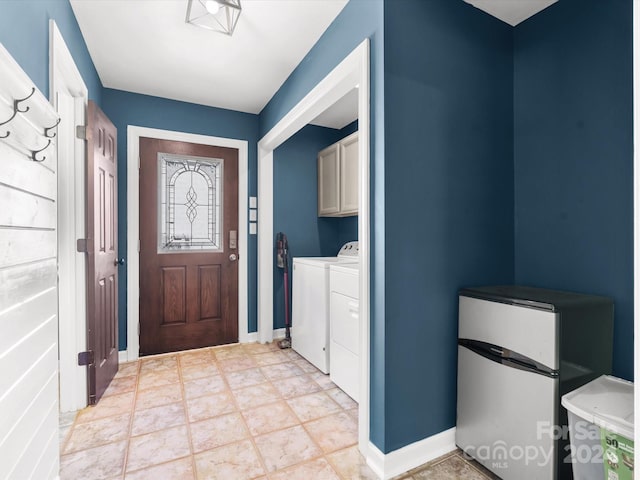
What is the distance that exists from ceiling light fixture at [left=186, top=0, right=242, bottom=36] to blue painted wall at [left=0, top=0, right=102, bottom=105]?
0.66 metres

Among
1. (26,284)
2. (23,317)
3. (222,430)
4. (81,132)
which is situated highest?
(81,132)

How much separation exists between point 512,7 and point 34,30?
2421mm

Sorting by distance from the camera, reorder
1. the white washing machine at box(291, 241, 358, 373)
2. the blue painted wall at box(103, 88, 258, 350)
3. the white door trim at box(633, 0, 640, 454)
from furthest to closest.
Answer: the blue painted wall at box(103, 88, 258, 350), the white washing machine at box(291, 241, 358, 373), the white door trim at box(633, 0, 640, 454)

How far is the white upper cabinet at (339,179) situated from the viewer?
130 inches

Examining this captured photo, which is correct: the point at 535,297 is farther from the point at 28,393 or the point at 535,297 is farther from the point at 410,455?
the point at 28,393

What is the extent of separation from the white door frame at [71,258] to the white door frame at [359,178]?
4.93 ft

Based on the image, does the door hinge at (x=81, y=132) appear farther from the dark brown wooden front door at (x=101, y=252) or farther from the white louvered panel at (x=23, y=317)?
the white louvered panel at (x=23, y=317)

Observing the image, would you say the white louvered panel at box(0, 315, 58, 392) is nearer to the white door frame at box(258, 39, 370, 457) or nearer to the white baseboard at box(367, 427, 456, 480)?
the white door frame at box(258, 39, 370, 457)

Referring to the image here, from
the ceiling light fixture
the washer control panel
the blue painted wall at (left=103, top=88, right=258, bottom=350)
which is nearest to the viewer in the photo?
the ceiling light fixture

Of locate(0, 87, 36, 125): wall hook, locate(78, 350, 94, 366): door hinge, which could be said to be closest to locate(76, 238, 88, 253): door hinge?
locate(78, 350, 94, 366): door hinge

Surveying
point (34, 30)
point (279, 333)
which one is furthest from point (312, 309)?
point (34, 30)

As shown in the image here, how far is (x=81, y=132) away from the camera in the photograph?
7.38 feet

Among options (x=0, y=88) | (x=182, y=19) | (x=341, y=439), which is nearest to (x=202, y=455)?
(x=341, y=439)

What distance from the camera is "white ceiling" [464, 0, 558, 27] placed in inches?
74.9
